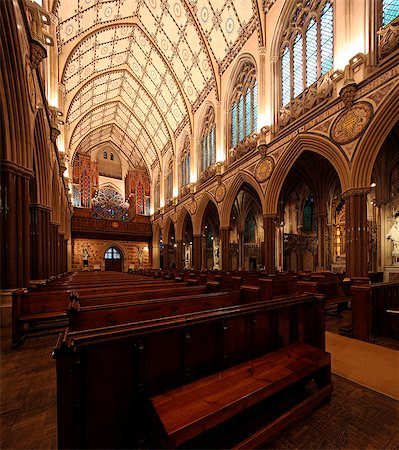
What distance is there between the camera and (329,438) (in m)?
1.80

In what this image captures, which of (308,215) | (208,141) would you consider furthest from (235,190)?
(308,215)

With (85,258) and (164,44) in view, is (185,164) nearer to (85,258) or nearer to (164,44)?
(164,44)

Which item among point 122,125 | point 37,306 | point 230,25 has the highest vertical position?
point 122,125

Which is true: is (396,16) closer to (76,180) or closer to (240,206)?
(240,206)

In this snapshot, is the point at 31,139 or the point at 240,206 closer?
the point at 31,139

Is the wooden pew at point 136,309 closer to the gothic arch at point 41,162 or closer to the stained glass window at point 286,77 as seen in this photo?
the gothic arch at point 41,162

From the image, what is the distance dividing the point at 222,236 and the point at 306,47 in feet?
29.1

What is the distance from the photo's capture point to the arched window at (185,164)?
18.2m

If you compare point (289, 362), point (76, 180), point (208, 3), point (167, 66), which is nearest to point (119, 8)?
point (167, 66)

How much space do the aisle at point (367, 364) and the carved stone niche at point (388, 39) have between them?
6.87 meters

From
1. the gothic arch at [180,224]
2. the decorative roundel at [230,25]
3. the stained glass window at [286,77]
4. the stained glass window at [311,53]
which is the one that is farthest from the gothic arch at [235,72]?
the gothic arch at [180,224]

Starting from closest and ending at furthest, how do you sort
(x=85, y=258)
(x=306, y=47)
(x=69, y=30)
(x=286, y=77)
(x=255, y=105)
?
1. (x=306, y=47)
2. (x=286, y=77)
3. (x=255, y=105)
4. (x=69, y=30)
5. (x=85, y=258)

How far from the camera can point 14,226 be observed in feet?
15.5

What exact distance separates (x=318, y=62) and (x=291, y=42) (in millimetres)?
1893
